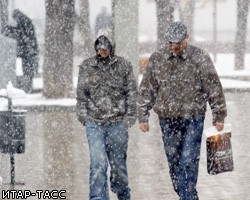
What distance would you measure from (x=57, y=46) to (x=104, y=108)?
37.0 ft

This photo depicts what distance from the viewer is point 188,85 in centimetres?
777

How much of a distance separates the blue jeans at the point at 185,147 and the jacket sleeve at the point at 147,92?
187 millimetres

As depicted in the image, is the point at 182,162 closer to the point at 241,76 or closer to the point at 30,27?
the point at 30,27

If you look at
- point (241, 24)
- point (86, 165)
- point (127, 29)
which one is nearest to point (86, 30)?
point (127, 29)

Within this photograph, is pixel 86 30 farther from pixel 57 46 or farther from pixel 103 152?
pixel 103 152

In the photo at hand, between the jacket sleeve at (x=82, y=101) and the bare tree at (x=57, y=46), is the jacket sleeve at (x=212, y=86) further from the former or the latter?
the bare tree at (x=57, y=46)

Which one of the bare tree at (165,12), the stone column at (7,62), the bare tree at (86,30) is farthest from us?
the bare tree at (86,30)

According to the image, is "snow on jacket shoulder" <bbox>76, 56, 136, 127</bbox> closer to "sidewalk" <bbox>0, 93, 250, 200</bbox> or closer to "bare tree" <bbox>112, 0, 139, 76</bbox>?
"sidewalk" <bbox>0, 93, 250, 200</bbox>

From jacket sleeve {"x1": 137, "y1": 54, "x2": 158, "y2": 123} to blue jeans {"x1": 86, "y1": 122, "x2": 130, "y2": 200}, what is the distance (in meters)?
0.34

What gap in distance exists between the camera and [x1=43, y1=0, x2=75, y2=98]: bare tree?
1866cm

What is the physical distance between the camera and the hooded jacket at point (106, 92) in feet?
25.2

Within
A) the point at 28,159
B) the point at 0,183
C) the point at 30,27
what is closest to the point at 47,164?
the point at 28,159

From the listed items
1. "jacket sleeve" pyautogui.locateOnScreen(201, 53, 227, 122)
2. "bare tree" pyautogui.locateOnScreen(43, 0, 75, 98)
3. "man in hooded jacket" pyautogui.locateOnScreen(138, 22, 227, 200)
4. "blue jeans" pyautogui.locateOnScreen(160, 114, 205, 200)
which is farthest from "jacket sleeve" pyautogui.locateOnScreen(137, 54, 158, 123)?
"bare tree" pyautogui.locateOnScreen(43, 0, 75, 98)

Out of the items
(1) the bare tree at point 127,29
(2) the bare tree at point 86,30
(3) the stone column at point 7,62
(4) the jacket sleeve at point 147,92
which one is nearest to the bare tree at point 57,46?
(1) the bare tree at point 127,29
